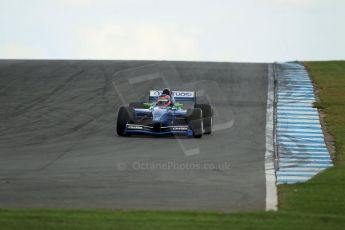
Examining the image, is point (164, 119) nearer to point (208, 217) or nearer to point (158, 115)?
point (158, 115)

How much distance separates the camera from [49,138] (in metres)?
18.6

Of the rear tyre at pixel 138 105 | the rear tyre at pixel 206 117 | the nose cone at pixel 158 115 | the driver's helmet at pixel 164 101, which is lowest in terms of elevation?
the rear tyre at pixel 206 117

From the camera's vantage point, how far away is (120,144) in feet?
57.9

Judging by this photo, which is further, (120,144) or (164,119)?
(164,119)

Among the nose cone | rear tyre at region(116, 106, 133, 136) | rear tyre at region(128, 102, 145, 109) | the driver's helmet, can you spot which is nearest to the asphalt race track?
rear tyre at region(116, 106, 133, 136)

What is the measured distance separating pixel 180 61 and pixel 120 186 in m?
20.8

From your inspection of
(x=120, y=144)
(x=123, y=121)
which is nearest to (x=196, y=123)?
(x=123, y=121)

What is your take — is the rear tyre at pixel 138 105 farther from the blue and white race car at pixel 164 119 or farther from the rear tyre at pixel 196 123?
the rear tyre at pixel 196 123

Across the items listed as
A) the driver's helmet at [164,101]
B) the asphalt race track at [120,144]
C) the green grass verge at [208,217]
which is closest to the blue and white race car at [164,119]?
the driver's helmet at [164,101]

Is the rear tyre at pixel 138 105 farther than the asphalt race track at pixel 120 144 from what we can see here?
Yes

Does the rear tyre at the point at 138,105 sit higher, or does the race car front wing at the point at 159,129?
the rear tyre at the point at 138,105

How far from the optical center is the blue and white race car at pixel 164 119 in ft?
60.9

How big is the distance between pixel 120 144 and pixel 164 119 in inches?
74.7

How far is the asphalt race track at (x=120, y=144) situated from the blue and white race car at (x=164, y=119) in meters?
0.29
